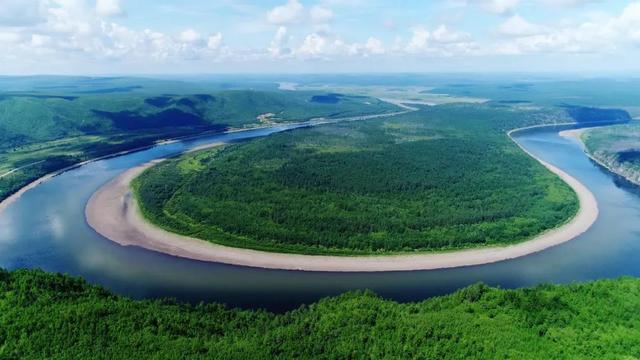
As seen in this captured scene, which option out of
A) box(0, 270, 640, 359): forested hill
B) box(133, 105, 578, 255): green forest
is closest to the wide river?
box(133, 105, 578, 255): green forest

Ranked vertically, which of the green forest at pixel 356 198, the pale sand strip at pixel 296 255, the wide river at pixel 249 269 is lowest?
the wide river at pixel 249 269

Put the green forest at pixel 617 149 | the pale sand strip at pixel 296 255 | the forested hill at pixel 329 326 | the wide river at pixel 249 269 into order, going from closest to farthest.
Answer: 1. the forested hill at pixel 329 326
2. the wide river at pixel 249 269
3. the pale sand strip at pixel 296 255
4. the green forest at pixel 617 149

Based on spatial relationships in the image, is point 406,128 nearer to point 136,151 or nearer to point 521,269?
point 136,151

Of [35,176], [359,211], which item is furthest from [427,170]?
[35,176]

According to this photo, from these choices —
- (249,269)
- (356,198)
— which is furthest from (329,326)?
(356,198)

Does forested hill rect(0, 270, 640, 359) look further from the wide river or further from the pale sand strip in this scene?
the pale sand strip

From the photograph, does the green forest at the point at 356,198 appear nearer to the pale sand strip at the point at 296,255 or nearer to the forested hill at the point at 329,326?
the pale sand strip at the point at 296,255

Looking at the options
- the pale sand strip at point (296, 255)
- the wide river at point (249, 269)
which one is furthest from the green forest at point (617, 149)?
the pale sand strip at point (296, 255)
